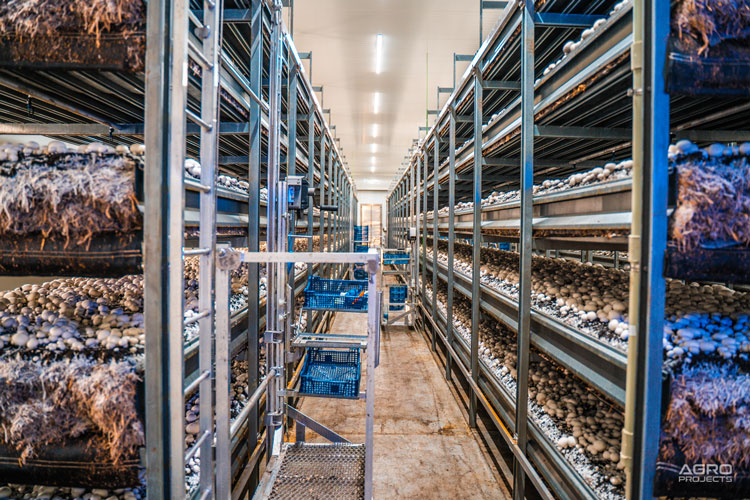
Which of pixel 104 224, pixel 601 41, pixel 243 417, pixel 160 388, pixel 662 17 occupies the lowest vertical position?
pixel 243 417

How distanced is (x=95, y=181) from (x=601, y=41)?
91.0 inches

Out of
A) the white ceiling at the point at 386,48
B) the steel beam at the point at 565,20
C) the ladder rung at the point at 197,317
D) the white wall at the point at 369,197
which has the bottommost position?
the ladder rung at the point at 197,317

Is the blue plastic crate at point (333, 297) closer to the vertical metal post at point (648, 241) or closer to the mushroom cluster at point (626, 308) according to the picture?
the mushroom cluster at point (626, 308)

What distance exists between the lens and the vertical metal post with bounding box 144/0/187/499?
1.31 metres

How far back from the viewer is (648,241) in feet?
4.04

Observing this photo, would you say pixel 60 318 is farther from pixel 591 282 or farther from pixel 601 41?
pixel 591 282

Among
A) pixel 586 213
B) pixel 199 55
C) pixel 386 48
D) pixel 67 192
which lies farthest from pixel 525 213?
pixel 386 48

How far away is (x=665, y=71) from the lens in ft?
3.95

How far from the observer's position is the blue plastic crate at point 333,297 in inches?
109

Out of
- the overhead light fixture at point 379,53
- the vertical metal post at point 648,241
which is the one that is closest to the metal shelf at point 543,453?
the vertical metal post at point 648,241

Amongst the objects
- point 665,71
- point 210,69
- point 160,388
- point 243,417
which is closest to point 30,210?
point 160,388

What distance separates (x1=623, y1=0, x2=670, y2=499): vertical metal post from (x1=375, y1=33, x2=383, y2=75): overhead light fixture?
17.1 feet

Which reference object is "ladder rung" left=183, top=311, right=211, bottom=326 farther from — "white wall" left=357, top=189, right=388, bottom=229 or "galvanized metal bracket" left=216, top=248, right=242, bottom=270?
"white wall" left=357, top=189, right=388, bottom=229

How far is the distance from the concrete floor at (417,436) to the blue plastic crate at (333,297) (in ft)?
4.21
